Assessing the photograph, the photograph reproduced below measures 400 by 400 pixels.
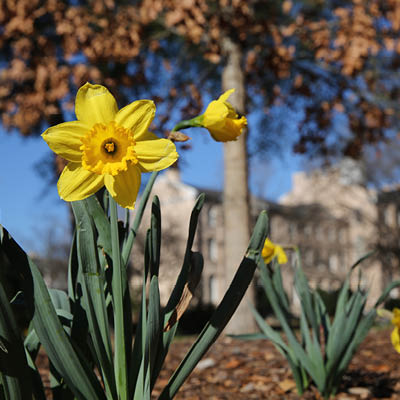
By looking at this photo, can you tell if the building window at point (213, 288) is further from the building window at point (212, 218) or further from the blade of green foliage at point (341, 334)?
the blade of green foliage at point (341, 334)

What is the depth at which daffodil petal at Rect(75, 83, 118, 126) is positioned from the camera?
1.05 metres

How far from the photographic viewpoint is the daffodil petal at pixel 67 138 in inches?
40.4

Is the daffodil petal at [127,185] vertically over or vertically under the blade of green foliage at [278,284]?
over

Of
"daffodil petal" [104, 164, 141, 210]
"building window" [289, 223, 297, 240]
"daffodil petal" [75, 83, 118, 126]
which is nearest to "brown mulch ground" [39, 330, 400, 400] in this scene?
"daffodil petal" [104, 164, 141, 210]

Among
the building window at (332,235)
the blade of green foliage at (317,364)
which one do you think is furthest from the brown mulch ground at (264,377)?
the building window at (332,235)

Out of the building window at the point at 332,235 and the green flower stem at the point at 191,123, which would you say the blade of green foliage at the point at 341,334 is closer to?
the green flower stem at the point at 191,123

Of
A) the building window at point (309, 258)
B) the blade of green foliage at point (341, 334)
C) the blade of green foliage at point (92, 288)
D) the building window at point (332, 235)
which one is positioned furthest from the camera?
the building window at point (332, 235)

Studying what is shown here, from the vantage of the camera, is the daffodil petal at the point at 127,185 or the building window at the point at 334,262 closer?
the daffodil petal at the point at 127,185

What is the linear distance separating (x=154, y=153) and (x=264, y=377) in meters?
1.68

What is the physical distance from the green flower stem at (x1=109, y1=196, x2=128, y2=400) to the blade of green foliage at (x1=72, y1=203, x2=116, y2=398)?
3 cm

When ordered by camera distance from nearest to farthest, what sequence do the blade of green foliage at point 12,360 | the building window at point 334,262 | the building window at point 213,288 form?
the blade of green foliage at point 12,360 < the building window at point 213,288 < the building window at point 334,262

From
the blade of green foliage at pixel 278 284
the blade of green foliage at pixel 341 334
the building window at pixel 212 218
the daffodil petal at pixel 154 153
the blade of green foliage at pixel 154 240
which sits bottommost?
the building window at pixel 212 218

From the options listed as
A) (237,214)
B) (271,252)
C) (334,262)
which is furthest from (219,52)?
(334,262)

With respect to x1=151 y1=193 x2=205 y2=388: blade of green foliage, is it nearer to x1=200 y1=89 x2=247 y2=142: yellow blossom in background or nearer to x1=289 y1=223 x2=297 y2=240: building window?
x1=200 y1=89 x2=247 y2=142: yellow blossom in background
